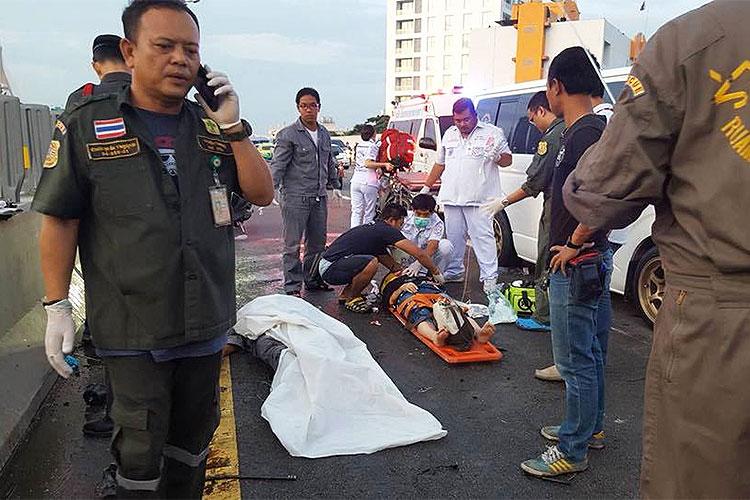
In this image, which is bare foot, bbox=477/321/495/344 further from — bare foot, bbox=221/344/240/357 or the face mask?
the face mask

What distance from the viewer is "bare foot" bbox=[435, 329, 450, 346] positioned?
4.49 metres

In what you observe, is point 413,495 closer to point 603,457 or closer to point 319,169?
point 603,457

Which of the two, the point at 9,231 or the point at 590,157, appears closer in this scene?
the point at 590,157

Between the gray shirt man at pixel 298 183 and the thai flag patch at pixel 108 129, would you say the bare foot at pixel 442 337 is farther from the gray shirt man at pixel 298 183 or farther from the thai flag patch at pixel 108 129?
the thai flag patch at pixel 108 129

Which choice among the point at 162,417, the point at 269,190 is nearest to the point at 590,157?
the point at 269,190

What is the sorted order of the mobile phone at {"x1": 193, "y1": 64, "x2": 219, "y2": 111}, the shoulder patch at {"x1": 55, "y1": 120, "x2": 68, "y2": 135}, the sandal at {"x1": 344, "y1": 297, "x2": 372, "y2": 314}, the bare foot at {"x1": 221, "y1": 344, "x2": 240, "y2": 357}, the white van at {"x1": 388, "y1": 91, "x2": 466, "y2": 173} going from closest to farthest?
the shoulder patch at {"x1": 55, "y1": 120, "x2": 68, "y2": 135}, the mobile phone at {"x1": 193, "y1": 64, "x2": 219, "y2": 111}, the bare foot at {"x1": 221, "y1": 344, "x2": 240, "y2": 357}, the sandal at {"x1": 344, "y1": 297, "x2": 372, "y2": 314}, the white van at {"x1": 388, "y1": 91, "x2": 466, "y2": 173}

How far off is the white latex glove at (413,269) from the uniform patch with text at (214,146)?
363 centimetres

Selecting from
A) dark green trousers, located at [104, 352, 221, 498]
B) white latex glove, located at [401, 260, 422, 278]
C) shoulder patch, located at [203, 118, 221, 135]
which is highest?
shoulder patch, located at [203, 118, 221, 135]

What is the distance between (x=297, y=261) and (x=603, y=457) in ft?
13.0

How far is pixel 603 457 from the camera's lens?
122 inches

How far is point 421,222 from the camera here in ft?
21.2

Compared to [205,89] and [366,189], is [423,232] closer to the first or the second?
[366,189]

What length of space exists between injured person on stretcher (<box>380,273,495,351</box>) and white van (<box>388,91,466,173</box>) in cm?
524

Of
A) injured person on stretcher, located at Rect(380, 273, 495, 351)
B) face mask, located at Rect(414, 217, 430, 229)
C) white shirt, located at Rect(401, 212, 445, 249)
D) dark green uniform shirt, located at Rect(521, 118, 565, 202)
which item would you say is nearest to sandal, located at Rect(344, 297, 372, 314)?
injured person on stretcher, located at Rect(380, 273, 495, 351)
